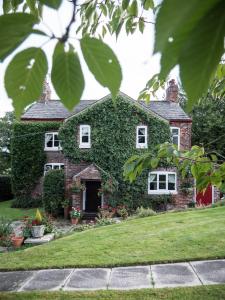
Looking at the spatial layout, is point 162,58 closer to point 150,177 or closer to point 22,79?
point 22,79

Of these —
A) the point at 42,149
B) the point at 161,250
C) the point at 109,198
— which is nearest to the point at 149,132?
the point at 109,198

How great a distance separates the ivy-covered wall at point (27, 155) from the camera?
2523 cm

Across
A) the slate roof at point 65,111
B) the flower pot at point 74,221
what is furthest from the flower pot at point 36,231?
the slate roof at point 65,111

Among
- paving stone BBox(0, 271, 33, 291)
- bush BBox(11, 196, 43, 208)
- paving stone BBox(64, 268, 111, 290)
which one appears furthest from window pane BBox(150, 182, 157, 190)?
paving stone BBox(0, 271, 33, 291)

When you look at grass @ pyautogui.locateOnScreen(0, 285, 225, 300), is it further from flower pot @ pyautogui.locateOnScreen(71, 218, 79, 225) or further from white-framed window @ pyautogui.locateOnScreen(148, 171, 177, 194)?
white-framed window @ pyautogui.locateOnScreen(148, 171, 177, 194)

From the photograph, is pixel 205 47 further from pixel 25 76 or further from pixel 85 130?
pixel 85 130

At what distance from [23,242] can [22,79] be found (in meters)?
13.4

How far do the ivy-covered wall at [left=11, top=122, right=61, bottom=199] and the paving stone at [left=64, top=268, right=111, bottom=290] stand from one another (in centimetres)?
1806

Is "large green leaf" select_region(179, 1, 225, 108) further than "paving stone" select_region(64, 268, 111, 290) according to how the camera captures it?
No

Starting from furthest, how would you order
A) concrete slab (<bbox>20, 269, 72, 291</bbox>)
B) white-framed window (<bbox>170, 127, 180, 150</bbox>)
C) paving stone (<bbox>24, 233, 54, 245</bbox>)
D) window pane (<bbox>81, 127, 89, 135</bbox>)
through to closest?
1. white-framed window (<bbox>170, 127, 180, 150</bbox>)
2. window pane (<bbox>81, 127, 89, 135</bbox>)
3. paving stone (<bbox>24, 233, 54, 245</bbox>)
4. concrete slab (<bbox>20, 269, 72, 291</bbox>)

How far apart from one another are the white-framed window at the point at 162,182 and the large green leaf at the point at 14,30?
20935 mm

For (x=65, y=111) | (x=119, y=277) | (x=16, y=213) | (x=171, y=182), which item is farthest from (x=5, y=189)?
(x=119, y=277)

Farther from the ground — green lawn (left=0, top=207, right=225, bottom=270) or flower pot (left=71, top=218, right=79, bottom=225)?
green lawn (left=0, top=207, right=225, bottom=270)

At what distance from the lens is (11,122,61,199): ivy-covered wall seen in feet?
82.8
